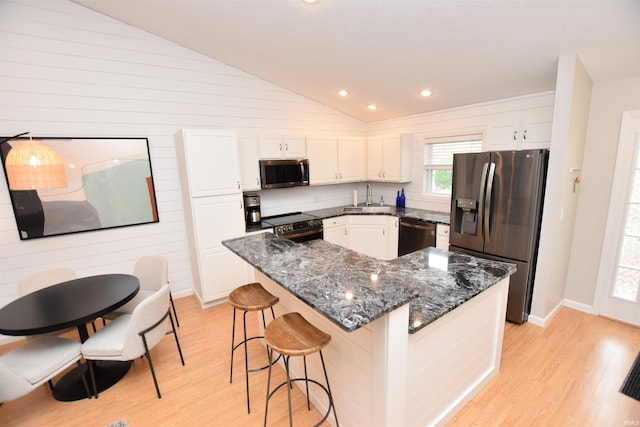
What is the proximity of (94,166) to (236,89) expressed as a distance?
6.31 feet

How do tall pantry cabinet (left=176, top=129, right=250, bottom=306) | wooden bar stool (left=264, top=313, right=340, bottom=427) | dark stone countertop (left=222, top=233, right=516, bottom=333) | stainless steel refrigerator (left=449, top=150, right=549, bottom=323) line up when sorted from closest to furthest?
dark stone countertop (left=222, top=233, right=516, bottom=333) → wooden bar stool (left=264, top=313, right=340, bottom=427) → stainless steel refrigerator (left=449, top=150, right=549, bottom=323) → tall pantry cabinet (left=176, top=129, right=250, bottom=306)

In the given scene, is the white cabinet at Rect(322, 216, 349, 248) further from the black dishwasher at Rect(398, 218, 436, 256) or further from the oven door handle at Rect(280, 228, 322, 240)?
the black dishwasher at Rect(398, 218, 436, 256)

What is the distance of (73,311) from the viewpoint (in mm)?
1990

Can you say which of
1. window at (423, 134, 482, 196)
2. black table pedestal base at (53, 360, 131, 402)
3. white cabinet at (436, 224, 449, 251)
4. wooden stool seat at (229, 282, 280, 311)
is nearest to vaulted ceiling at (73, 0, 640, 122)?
window at (423, 134, 482, 196)

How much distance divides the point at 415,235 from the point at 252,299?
265 cm

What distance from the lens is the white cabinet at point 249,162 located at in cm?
367

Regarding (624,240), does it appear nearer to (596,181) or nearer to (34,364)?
(596,181)

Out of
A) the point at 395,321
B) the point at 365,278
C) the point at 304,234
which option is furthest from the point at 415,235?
the point at 395,321

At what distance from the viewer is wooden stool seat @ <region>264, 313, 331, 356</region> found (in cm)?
144

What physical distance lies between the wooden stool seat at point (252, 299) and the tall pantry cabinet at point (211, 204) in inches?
55.2

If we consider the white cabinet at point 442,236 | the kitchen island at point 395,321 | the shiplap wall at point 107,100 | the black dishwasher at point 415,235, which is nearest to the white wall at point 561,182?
the white cabinet at point 442,236

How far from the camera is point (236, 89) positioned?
3.80 metres

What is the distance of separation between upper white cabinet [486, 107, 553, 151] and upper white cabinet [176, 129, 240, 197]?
3.22 m

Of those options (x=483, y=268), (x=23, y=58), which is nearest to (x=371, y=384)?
(x=483, y=268)
